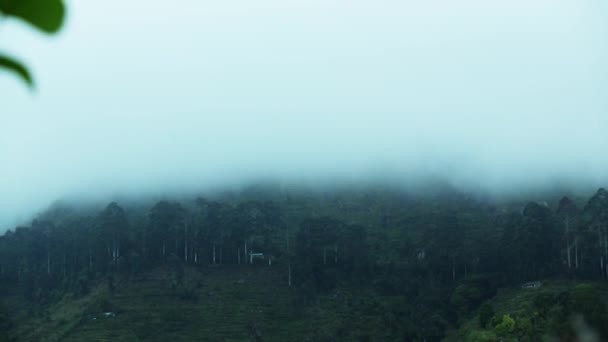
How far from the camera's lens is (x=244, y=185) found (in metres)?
70.8

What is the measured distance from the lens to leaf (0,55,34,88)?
0.74m

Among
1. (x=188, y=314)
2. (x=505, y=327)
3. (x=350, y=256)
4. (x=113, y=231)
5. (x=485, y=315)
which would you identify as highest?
(x=113, y=231)

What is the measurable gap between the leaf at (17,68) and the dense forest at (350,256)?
124ft

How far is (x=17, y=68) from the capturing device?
744mm

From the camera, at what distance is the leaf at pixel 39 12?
2.42 feet

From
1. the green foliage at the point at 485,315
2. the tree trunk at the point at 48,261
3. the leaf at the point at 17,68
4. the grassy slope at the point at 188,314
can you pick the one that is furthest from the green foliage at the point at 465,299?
the leaf at the point at 17,68

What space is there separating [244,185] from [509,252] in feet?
100

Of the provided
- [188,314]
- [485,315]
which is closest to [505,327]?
[485,315]

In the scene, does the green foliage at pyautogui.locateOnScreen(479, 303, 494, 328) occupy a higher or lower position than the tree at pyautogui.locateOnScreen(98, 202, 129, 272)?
lower

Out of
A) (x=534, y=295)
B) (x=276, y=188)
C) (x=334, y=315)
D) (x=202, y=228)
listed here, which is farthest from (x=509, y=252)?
(x=276, y=188)

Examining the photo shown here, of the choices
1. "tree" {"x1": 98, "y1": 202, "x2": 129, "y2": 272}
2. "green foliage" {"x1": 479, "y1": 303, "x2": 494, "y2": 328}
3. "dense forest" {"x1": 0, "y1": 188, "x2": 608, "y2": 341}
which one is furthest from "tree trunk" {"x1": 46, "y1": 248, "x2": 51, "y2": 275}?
"green foliage" {"x1": 479, "y1": 303, "x2": 494, "y2": 328}

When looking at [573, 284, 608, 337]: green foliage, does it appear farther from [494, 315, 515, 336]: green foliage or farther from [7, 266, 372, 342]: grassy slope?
[7, 266, 372, 342]: grassy slope

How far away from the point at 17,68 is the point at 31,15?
58mm

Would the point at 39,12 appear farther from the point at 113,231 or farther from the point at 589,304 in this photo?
the point at 113,231
